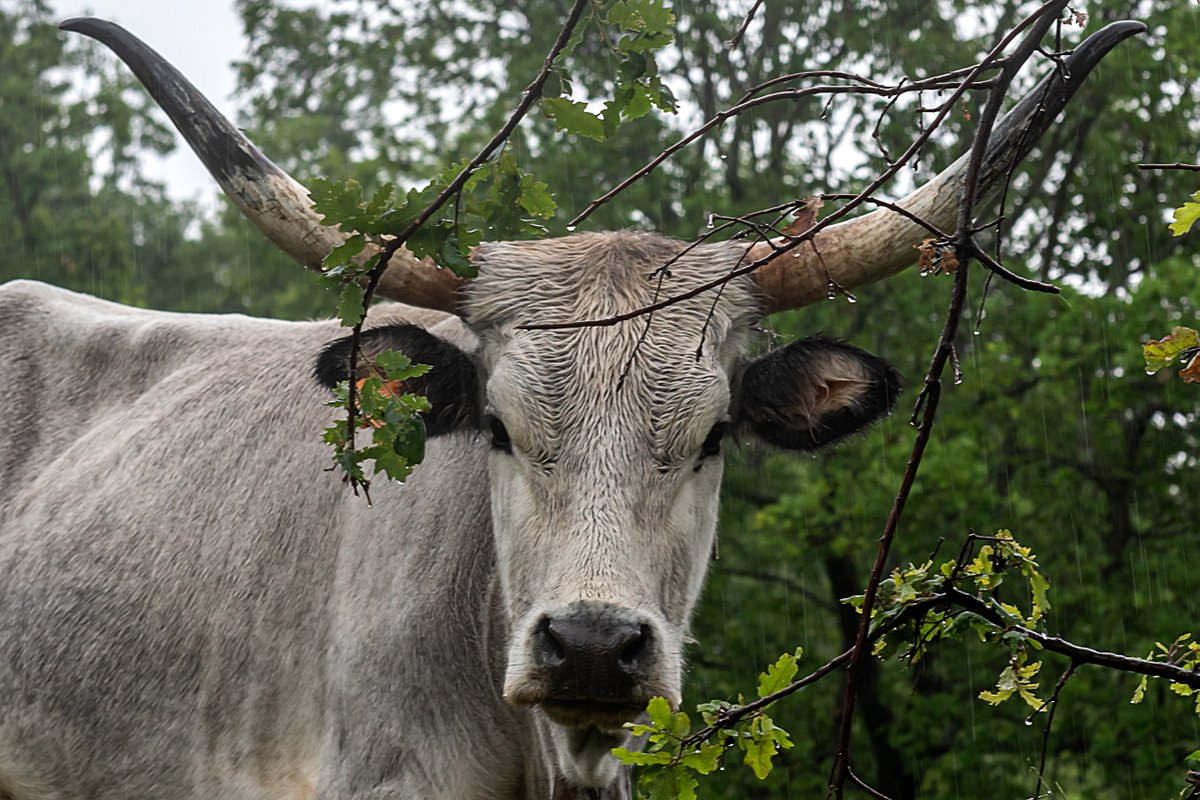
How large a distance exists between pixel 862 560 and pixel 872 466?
942 mm

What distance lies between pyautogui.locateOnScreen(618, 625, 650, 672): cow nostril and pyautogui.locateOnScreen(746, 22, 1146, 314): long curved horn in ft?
3.36

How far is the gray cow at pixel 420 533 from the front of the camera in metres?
3.91

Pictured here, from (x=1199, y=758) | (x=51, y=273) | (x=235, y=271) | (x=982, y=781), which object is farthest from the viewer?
(x=235, y=271)

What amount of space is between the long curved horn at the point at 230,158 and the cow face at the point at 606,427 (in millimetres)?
372

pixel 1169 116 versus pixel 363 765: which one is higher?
pixel 1169 116

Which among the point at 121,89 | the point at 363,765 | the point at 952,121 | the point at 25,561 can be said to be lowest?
the point at 363,765

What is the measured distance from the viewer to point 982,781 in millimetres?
9523

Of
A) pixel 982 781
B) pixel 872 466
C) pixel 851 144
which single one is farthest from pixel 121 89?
pixel 982 781

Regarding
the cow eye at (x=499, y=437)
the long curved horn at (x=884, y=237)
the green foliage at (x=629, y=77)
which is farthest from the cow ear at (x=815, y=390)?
the green foliage at (x=629, y=77)

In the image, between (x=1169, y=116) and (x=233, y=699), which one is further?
(x=1169, y=116)

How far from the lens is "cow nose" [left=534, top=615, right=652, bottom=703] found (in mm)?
3490

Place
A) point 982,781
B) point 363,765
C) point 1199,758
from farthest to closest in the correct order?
point 982,781 < point 363,765 < point 1199,758

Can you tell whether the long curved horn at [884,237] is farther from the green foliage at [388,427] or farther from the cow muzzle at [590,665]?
the green foliage at [388,427]

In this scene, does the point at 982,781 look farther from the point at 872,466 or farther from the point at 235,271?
the point at 235,271
